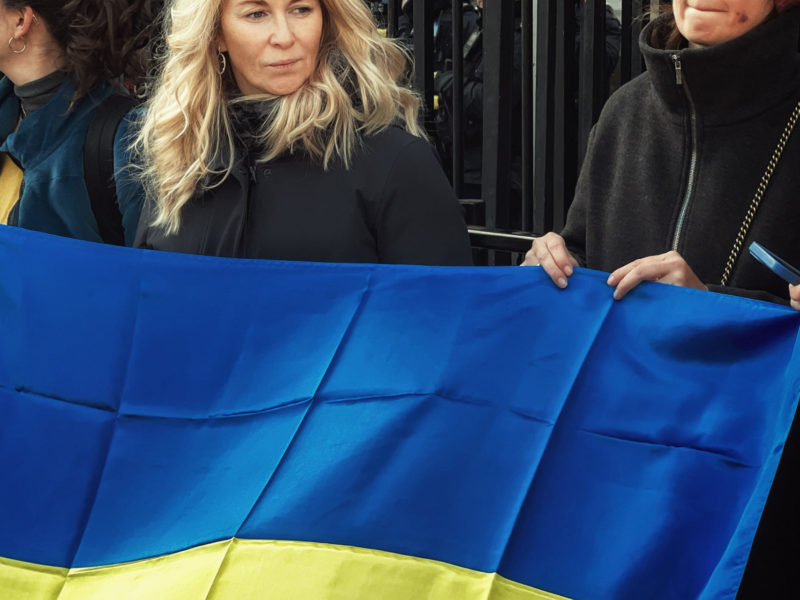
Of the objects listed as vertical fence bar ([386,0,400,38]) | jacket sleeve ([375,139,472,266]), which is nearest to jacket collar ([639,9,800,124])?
jacket sleeve ([375,139,472,266])

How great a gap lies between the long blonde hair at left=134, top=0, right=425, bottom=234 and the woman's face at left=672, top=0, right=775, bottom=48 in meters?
0.68

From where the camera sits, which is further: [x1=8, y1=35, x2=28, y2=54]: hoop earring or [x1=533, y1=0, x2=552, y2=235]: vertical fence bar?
[x1=533, y1=0, x2=552, y2=235]: vertical fence bar

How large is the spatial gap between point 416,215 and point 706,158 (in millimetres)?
623

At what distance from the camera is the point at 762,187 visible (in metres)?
2.38

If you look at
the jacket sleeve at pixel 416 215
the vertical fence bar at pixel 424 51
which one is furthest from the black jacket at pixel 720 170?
the vertical fence bar at pixel 424 51

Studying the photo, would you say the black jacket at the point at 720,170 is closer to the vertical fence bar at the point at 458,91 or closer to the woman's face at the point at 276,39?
the woman's face at the point at 276,39

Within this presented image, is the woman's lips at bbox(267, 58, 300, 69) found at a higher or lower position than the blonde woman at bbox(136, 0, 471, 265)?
higher

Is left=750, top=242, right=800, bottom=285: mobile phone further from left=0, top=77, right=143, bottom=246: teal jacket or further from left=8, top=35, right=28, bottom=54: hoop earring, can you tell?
left=8, top=35, right=28, bottom=54: hoop earring

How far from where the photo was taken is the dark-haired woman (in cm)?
315

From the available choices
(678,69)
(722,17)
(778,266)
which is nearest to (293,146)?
(678,69)

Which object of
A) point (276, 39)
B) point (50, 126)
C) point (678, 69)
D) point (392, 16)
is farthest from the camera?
point (392, 16)

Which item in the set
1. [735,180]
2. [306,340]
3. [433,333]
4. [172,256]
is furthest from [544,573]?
[172,256]

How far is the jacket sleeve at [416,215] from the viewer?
2537mm

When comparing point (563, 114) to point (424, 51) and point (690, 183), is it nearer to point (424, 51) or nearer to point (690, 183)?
point (424, 51)
